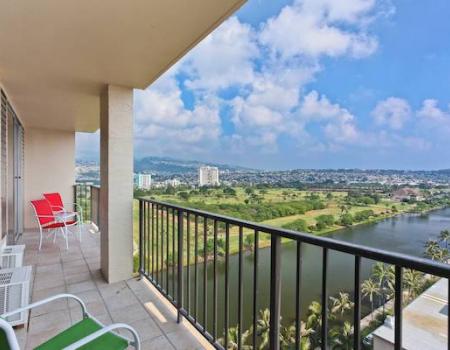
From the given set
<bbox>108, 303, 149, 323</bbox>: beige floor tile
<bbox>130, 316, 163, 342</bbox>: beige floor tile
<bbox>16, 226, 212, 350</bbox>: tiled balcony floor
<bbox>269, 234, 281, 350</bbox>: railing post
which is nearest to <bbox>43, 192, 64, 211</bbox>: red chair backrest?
<bbox>16, 226, 212, 350</bbox>: tiled balcony floor

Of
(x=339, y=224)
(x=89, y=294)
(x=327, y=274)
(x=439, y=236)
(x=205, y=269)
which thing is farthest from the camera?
(x=339, y=224)

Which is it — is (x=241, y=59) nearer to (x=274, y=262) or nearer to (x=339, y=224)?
(x=339, y=224)

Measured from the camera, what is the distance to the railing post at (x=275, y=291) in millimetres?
1523

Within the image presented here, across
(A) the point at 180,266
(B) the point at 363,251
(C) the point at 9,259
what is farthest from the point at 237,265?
(C) the point at 9,259

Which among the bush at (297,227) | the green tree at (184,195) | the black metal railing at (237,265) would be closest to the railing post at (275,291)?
the black metal railing at (237,265)

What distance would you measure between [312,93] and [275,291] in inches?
887

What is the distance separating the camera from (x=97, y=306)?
2.70 m

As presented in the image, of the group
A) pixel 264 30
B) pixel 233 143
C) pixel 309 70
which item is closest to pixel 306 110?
pixel 309 70

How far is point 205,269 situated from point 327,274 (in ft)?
3.51

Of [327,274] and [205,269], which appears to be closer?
[327,274]

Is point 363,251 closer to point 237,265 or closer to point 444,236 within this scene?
point 237,265

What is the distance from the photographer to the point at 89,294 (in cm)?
296

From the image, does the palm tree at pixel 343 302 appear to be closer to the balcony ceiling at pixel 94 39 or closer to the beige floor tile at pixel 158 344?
the beige floor tile at pixel 158 344

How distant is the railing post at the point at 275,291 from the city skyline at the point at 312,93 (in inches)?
75.4
